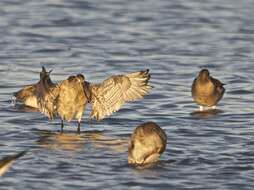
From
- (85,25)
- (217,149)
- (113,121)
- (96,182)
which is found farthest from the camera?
(85,25)

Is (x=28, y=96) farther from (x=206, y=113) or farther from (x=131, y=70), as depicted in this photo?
(x=131, y=70)

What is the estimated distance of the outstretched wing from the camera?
14.1 metres

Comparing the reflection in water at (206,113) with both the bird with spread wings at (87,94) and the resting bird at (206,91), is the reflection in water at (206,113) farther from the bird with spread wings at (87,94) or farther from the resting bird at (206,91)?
the bird with spread wings at (87,94)

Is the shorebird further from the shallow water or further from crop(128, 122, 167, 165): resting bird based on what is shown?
crop(128, 122, 167, 165): resting bird

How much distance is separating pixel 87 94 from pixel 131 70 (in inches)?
184

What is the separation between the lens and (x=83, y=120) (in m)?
14.7

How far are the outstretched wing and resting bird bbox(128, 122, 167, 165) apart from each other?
248 cm

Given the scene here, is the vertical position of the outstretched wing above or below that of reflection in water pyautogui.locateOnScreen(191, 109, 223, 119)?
above

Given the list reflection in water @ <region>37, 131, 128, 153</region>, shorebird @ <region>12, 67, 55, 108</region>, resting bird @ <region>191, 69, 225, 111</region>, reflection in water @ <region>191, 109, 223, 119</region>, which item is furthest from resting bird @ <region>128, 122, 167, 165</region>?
resting bird @ <region>191, 69, 225, 111</region>

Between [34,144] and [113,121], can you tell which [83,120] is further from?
[34,144]

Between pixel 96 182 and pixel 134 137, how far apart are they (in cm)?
103

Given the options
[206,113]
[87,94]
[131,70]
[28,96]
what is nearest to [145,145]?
[87,94]

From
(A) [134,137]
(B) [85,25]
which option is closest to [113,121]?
(A) [134,137]

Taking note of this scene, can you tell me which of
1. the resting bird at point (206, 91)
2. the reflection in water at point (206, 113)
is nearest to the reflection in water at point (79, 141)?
the reflection in water at point (206, 113)
